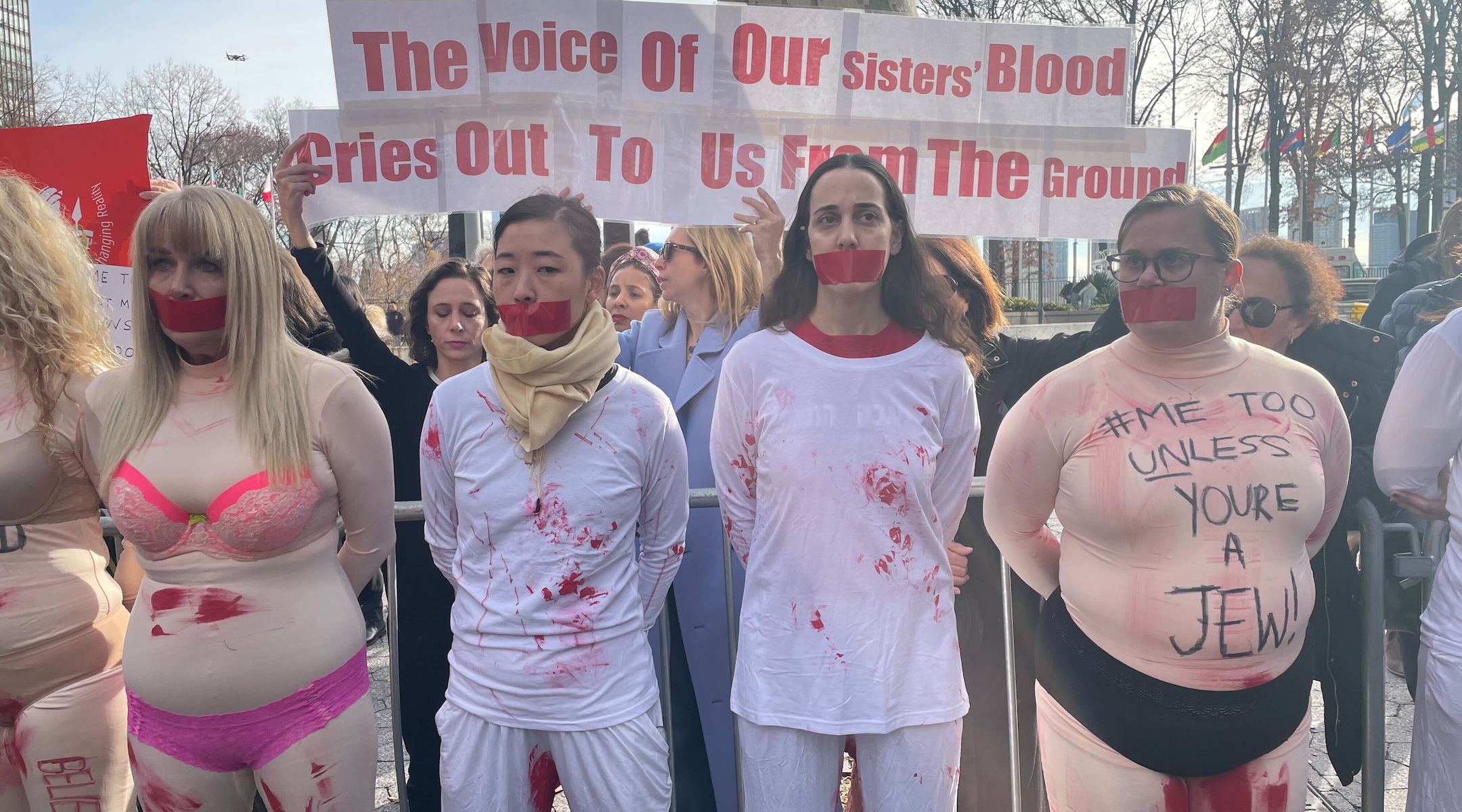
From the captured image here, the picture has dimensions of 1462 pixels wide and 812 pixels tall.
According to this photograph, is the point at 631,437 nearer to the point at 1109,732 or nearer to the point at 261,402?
the point at 261,402

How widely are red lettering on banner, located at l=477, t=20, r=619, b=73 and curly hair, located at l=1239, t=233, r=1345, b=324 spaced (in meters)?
2.43

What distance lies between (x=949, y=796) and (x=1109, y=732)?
0.37 meters

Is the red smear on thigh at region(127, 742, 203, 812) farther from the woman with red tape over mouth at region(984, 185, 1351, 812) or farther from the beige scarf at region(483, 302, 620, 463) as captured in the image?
the woman with red tape over mouth at region(984, 185, 1351, 812)

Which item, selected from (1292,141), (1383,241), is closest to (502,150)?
(1292,141)

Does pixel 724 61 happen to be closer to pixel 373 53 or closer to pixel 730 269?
pixel 730 269

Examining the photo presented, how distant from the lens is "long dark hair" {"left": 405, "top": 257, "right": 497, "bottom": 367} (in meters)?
3.72

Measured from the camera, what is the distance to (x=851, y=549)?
2.31 meters

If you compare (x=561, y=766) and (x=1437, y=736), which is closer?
(x=561, y=766)

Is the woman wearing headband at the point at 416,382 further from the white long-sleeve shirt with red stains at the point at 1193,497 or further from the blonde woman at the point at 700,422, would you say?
the white long-sleeve shirt with red stains at the point at 1193,497

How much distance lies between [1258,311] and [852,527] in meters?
2.30

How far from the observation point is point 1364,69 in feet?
82.2

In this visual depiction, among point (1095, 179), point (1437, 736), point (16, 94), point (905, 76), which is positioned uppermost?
point (16, 94)

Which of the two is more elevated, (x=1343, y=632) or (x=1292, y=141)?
(x=1292, y=141)

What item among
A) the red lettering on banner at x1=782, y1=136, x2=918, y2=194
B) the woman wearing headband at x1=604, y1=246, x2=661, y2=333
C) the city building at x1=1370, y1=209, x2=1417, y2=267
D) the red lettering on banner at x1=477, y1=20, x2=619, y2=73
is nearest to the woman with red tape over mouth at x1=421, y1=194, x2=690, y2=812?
the red lettering on banner at x1=477, y1=20, x2=619, y2=73
